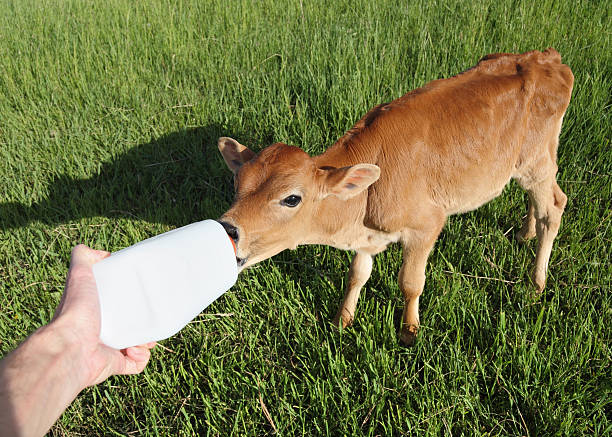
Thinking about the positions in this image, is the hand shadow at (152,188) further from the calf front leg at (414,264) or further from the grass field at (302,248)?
the calf front leg at (414,264)

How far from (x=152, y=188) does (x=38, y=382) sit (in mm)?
3070

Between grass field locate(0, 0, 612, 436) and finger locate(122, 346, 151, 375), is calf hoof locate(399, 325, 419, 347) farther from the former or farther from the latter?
finger locate(122, 346, 151, 375)

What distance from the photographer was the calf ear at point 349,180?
2.87 metres

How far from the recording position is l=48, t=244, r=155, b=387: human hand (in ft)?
6.26

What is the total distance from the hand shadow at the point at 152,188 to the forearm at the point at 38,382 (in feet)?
7.91

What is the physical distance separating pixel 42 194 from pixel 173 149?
1236 mm

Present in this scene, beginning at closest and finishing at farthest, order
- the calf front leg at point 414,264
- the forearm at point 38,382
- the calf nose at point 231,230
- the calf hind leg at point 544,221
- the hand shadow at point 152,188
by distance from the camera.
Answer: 1. the forearm at point 38,382
2. the calf nose at point 231,230
3. the calf front leg at point 414,264
4. the calf hind leg at point 544,221
5. the hand shadow at point 152,188

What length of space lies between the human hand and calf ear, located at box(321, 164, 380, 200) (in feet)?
4.43

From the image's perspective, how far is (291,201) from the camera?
2.88 m

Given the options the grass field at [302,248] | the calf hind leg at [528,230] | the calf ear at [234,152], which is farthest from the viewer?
the calf hind leg at [528,230]

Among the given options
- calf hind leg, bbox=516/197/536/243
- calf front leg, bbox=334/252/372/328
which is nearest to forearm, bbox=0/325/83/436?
calf front leg, bbox=334/252/372/328

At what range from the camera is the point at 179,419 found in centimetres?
289

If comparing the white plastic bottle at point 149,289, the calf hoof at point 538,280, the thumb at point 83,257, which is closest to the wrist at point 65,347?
the white plastic bottle at point 149,289

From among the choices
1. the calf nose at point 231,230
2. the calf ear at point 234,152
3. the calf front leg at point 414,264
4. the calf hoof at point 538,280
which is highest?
the calf ear at point 234,152
